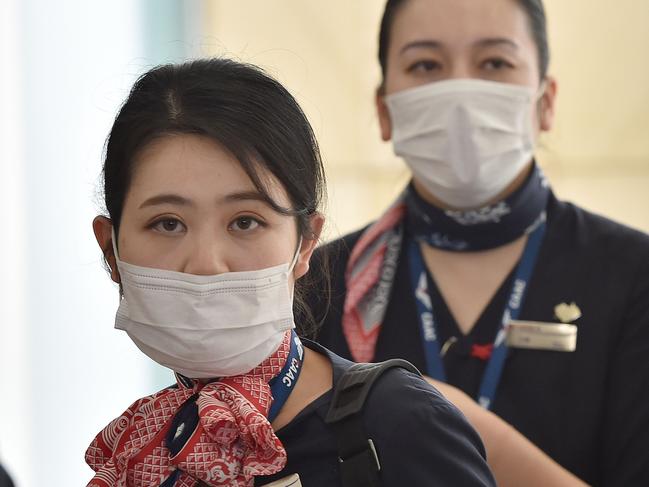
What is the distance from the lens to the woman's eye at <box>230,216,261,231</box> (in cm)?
179

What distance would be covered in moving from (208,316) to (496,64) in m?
1.38

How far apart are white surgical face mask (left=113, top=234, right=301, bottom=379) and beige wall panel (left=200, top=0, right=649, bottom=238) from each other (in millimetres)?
2994

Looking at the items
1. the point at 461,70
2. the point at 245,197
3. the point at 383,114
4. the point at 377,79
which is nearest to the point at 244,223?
the point at 245,197

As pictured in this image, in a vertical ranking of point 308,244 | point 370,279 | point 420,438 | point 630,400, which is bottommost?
point 630,400

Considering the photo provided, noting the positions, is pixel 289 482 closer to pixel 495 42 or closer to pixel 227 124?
pixel 227 124

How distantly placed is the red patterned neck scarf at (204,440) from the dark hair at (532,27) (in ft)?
4.50

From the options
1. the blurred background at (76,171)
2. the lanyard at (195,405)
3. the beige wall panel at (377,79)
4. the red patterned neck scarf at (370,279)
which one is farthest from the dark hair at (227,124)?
the blurred background at (76,171)

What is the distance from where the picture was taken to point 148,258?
1.82 m

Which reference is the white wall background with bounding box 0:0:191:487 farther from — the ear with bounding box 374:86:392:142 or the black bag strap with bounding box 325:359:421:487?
the black bag strap with bounding box 325:359:421:487

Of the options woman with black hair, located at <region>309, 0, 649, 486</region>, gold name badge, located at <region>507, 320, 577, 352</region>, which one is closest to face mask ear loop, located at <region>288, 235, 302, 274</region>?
woman with black hair, located at <region>309, 0, 649, 486</region>

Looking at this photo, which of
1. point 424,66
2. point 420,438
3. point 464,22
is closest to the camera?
point 420,438

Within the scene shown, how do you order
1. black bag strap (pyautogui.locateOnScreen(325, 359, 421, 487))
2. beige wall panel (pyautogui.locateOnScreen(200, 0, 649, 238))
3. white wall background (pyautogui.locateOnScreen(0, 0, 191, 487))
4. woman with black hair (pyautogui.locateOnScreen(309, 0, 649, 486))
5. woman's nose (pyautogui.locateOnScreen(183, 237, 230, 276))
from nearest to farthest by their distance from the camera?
black bag strap (pyautogui.locateOnScreen(325, 359, 421, 487)) < woman's nose (pyautogui.locateOnScreen(183, 237, 230, 276)) < woman with black hair (pyautogui.locateOnScreen(309, 0, 649, 486)) < white wall background (pyautogui.locateOnScreen(0, 0, 191, 487)) < beige wall panel (pyautogui.locateOnScreen(200, 0, 649, 238))

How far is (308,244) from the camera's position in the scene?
1962 mm

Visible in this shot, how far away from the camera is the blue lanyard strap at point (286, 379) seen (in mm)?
1819
